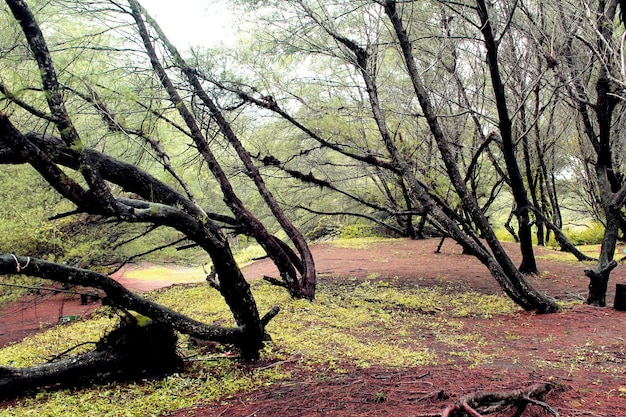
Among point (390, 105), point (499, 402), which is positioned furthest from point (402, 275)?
point (499, 402)

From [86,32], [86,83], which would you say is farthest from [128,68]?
[86,83]

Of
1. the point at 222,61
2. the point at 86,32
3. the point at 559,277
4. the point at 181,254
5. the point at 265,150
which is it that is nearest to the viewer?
the point at 86,32

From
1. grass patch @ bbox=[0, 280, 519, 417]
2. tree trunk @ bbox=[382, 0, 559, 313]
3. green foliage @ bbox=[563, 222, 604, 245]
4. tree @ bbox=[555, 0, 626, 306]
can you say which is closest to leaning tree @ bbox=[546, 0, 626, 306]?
tree @ bbox=[555, 0, 626, 306]

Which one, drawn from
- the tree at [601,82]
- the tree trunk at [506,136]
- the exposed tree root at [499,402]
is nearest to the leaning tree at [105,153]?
the exposed tree root at [499,402]

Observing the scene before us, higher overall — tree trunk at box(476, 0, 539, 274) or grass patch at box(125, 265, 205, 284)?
tree trunk at box(476, 0, 539, 274)

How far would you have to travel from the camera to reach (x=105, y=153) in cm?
490

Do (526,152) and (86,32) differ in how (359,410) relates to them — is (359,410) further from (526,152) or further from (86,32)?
(526,152)

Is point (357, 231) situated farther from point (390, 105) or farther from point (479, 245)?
point (479, 245)

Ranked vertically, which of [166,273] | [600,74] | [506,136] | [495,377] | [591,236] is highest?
[600,74]

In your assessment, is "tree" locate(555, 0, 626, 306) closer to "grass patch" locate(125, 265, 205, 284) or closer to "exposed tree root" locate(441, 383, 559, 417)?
"exposed tree root" locate(441, 383, 559, 417)

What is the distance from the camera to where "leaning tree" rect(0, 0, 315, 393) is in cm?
299

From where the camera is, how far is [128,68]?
249 inches

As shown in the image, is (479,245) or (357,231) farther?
(357,231)

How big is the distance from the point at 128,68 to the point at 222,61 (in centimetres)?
216
